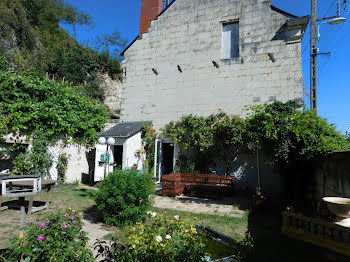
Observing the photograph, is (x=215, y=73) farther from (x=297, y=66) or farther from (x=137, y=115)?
(x=137, y=115)

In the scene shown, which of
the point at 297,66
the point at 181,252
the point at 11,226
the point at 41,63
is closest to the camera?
the point at 181,252

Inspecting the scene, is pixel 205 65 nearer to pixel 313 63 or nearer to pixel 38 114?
pixel 313 63

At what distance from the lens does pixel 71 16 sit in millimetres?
25297

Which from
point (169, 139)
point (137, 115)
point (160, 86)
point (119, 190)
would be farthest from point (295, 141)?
→ point (137, 115)

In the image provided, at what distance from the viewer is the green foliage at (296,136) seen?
5617 mm

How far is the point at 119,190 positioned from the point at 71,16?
27.3 m

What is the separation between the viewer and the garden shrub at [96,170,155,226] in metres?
4.70

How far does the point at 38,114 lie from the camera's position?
8.56 m

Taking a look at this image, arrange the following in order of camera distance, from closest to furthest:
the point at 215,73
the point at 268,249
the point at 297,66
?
the point at 268,249, the point at 297,66, the point at 215,73

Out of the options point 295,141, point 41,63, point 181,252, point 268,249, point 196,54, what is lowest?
point 268,249

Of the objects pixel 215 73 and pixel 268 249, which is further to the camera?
pixel 215 73

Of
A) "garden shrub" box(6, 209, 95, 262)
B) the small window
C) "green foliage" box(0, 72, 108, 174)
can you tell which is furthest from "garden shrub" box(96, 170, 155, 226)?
the small window

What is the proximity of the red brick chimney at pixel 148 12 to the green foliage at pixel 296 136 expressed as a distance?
342 inches

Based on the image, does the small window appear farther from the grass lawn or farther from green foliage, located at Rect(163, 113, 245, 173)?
the grass lawn
